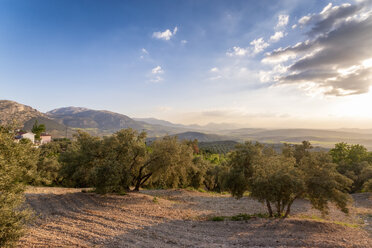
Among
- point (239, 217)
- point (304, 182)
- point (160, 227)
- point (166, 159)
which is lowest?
point (239, 217)

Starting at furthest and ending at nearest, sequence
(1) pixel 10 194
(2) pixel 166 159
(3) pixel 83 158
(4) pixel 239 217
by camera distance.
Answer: (2) pixel 166 159, (3) pixel 83 158, (4) pixel 239 217, (1) pixel 10 194

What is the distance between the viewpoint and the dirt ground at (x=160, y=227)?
44.2 ft

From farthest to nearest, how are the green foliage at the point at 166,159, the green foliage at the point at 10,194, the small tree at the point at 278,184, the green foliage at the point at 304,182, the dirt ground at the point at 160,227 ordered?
the green foliage at the point at 166,159
the small tree at the point at 278,184
the green foliage at the point at 304,182
the dirt ground at the point at 160,227
the green foliage at the point at 10,194

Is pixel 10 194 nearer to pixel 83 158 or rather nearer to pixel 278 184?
pixel 83 158

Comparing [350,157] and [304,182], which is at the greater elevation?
[304,182]

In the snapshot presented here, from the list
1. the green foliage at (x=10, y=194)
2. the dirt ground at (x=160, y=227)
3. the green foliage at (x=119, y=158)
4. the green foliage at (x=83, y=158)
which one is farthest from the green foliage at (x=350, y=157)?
the green foliage at (x=10, y=194)

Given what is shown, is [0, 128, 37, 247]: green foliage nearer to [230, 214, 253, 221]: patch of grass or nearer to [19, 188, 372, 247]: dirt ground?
[19, 188, 372, 247]: dirt ground

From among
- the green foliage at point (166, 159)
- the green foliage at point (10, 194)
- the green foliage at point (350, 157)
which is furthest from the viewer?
the green foliage at point (350, 157)

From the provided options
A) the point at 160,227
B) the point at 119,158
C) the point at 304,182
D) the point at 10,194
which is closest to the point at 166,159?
the point at 119,158

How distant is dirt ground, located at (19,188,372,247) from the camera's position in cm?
1348

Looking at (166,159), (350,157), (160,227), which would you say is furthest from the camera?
(350,157)

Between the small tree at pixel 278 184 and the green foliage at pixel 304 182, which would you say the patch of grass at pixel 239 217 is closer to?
the green foliage at pixel 304 182

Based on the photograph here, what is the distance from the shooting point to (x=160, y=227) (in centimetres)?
1659

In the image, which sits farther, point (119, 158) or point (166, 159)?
point (166, 159)
